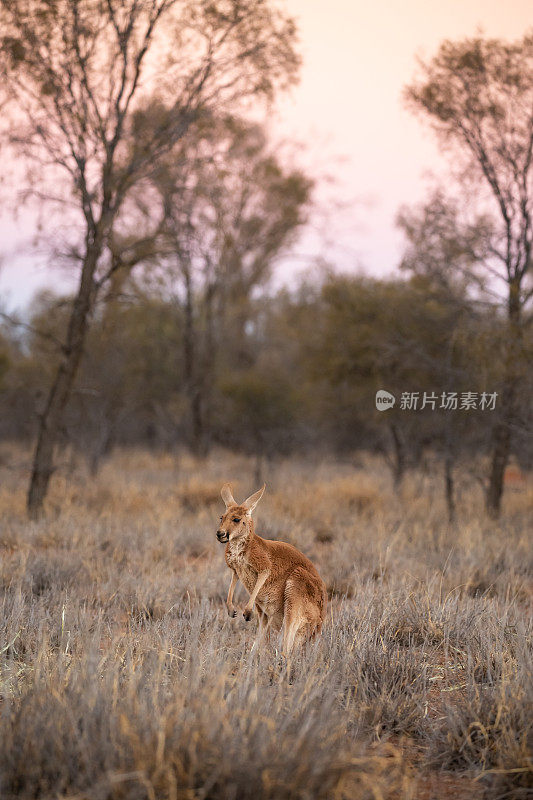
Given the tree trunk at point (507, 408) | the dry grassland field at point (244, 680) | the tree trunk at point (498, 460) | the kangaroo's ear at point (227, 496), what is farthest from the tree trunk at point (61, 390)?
the kangaroo's ear at point (227, 496)

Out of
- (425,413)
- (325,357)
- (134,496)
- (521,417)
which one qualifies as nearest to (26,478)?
(134,496)

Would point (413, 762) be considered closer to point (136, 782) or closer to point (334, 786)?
point (334, 786)

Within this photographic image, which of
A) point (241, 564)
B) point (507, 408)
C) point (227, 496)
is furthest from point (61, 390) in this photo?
point (241, 564)

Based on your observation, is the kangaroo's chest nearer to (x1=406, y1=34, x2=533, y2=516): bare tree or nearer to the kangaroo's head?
the kangaroo's head

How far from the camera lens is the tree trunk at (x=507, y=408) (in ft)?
31.1

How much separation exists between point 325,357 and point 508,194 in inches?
209

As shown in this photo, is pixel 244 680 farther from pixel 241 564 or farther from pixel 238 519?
pixel 238 519

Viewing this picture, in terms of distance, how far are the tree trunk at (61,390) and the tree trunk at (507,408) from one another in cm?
576

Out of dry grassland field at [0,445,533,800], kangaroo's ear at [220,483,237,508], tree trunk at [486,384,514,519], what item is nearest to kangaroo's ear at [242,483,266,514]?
kangaroo's ear at [220,483,237,508]

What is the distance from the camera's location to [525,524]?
9.96 m

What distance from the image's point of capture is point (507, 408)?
34.3 feet

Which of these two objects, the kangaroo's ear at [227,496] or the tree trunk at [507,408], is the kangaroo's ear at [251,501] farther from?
the tree trunk at [507,408]

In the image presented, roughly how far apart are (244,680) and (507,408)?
8051 millimetres

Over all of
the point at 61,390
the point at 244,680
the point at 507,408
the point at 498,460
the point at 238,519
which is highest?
the point at 507,408
